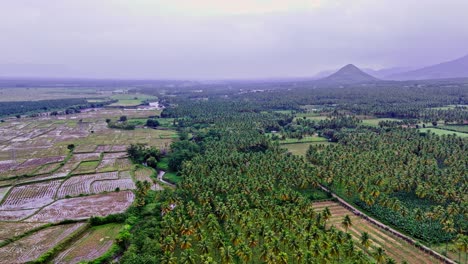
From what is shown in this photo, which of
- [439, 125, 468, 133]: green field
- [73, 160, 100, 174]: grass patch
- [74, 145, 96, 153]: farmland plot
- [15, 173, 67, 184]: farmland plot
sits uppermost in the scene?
[439, 125, 468, 133]: green field

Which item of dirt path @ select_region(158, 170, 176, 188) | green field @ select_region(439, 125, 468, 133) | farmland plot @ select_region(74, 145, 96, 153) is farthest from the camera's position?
green field @ select_region(439, 125, 468, 133)

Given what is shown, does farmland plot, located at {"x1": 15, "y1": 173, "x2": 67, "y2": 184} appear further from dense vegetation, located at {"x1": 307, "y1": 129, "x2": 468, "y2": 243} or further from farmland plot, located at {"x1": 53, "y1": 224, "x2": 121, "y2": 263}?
→ dense vegetation, located at {"x1": 307, "y1": 129, "x2": 468, "y2": 243}

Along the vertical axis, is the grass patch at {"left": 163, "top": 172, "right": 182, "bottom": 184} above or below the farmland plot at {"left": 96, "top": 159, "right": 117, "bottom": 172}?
below

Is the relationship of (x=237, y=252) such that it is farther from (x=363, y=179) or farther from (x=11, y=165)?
(x=11, y=165)

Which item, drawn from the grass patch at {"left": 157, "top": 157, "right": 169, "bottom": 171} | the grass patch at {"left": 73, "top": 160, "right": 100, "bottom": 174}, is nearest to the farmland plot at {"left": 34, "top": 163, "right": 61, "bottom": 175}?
the grass patch at {"left": 73, "top": 160, "right": 100, "bottom": 174}

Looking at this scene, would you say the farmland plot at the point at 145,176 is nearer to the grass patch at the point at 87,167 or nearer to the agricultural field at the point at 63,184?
the agricultural field at the point at 63,184

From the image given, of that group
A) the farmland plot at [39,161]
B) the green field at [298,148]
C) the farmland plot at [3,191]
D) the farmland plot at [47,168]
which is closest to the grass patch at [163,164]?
the farmland plot at [47,168]

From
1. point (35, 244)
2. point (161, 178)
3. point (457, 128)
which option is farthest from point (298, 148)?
point (35, 244)

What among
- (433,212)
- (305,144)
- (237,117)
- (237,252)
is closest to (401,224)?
(433,212)

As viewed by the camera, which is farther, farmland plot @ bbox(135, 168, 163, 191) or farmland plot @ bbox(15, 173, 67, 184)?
farmland plot @ bbox(15, 173, 67, 184)
